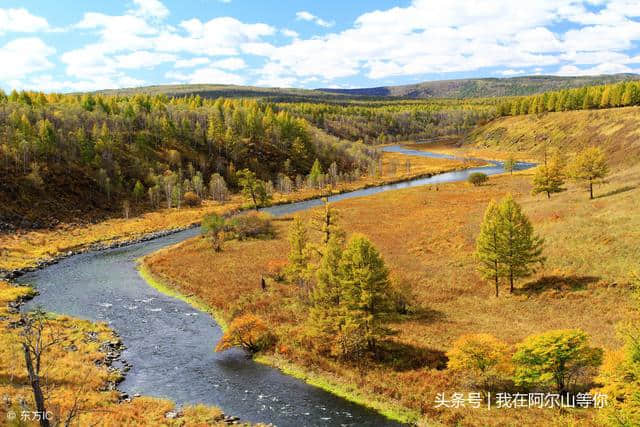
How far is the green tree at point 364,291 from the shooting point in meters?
37.9

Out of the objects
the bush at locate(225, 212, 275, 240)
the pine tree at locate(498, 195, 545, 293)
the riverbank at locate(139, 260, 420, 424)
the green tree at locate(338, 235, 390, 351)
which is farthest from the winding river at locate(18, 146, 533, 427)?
the pine tree at locate(498, 195, 545, 293)

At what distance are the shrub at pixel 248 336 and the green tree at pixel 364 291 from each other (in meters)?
8.49

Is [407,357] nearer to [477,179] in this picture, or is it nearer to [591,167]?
[591,167]

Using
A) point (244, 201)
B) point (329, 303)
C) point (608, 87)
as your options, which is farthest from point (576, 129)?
point (329, 303)

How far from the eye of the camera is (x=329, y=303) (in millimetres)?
40375

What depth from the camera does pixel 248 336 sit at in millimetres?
41844

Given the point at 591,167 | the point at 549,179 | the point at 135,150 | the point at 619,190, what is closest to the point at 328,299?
the point at 591,167

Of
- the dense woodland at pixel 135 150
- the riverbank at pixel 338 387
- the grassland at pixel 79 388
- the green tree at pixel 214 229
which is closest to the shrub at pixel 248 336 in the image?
the riverbank at pixel 338 387

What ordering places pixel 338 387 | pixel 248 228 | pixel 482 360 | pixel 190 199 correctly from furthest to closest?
pixel 190 199
pixel 248 228
pixel 338 387
pixel 482 360

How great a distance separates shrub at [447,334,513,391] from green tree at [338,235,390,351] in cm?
718

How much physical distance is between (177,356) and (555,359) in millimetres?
31604

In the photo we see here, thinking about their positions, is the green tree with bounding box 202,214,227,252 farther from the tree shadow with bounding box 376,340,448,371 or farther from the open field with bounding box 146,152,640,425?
the tree shadow with bounding box 376,340,448,371

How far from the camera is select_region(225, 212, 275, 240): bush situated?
85312 millimetres

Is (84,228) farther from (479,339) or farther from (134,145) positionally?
(479,339)
